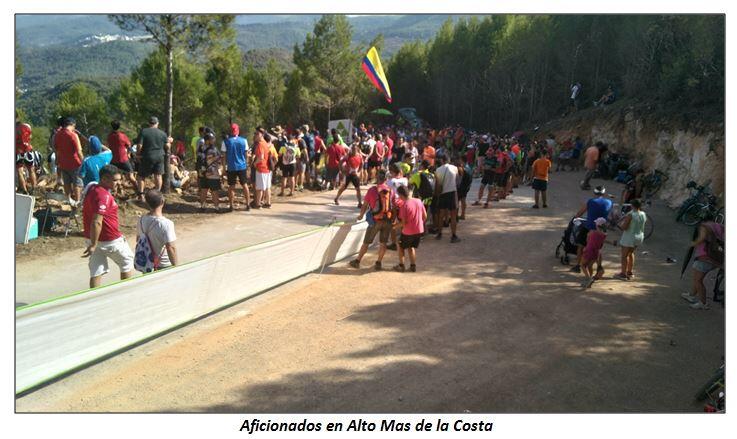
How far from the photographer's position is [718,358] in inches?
269

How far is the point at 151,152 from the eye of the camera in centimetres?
1213

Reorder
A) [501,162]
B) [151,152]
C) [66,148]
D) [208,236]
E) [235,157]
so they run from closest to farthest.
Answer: [66,148]
[208,236]
[151,152]
[235,157]
[501,162]

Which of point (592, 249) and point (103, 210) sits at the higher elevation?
point (103, 210)

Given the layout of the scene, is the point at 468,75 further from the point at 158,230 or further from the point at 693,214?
the point at 158,230

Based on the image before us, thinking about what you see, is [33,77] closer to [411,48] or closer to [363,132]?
[411,48]

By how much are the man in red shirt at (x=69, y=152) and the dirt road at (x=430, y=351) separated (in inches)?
208

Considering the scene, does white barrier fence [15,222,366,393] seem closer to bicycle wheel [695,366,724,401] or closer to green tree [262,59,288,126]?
bicycle wheel [695,366,724,401]

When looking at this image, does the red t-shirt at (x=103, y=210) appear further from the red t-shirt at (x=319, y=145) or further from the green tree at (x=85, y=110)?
the green tree at (x=85, y=110)

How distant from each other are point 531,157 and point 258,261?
12.5 meters

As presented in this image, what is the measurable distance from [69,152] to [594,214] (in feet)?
32.8

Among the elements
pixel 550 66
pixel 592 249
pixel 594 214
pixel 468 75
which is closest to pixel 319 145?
pixel 594 214

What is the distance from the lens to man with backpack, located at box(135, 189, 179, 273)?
263 inches

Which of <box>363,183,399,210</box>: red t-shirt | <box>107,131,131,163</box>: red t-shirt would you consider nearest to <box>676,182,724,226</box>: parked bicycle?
<box>363,183,399,210</box>: red t-shirt
